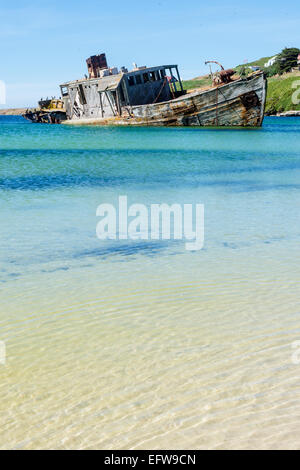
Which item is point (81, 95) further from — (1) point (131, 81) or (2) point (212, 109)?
(2) point (212, 109)

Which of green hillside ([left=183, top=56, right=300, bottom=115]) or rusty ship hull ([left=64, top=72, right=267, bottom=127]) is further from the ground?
green hillside ([left=183, top=56, right=300, bottom=115])

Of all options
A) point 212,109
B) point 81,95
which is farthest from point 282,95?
point 212,109

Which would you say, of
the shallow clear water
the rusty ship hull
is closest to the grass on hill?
the rusty ship hull

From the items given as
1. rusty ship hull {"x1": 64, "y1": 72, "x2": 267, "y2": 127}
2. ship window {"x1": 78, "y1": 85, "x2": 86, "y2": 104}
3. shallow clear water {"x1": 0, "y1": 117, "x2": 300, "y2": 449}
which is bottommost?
shallow clear water {"x1": 0, "y1": 117, "x2": 300, "y2": 449}

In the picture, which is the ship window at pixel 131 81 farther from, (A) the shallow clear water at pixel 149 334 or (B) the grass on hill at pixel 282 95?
(B) the grass on hill at pixel 282 95

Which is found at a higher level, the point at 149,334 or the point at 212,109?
the point at 212,109

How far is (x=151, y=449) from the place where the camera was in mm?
2883

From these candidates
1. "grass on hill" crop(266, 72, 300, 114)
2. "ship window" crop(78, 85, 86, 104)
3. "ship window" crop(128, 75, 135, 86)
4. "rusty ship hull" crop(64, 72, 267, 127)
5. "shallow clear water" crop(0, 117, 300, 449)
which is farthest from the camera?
"grass on hill" crop(266, 72, 300, 114)

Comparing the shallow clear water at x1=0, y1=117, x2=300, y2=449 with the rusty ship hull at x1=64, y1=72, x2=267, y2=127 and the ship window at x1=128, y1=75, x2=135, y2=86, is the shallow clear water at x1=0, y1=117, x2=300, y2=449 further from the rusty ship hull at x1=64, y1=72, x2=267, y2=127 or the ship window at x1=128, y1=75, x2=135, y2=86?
the ship window at x1=128, y1=75, x2=135, y2=86

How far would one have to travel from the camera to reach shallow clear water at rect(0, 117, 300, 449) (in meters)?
3.07

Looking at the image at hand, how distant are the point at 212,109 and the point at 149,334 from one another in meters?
38.3

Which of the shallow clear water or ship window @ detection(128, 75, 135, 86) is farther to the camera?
ship window @ detection(128, 75, 135, 86)

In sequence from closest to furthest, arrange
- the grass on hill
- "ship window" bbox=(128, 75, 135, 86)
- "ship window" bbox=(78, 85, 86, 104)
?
"ship window" bbox=(128, 75, 135, 86)
"ship window" bbox=(78, 85, 86, 104)
the grass on hill

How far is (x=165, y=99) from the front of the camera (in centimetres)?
4481
